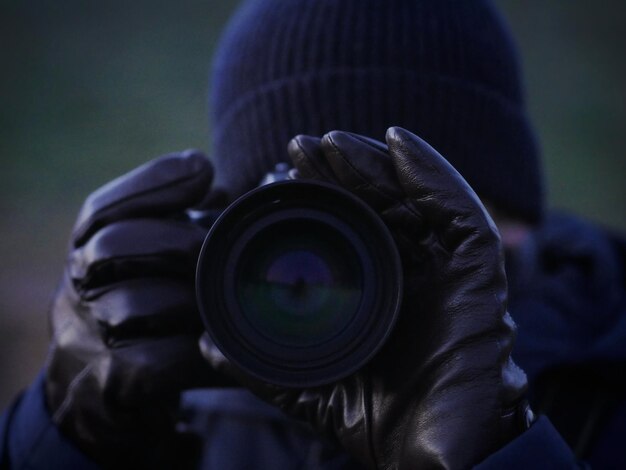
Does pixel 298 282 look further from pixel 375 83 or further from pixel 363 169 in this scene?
pixel 375 83

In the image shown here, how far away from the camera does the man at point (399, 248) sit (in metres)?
0.93

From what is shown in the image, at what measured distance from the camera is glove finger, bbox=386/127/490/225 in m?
0.93

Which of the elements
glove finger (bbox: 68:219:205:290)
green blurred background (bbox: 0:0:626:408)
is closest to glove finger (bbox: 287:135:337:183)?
glove finger (bbox: 68:219:205:290)

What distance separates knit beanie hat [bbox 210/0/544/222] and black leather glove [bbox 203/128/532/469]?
0.41 metres

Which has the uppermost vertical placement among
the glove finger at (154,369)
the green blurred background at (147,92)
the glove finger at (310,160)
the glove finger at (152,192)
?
the glove finger at (310,160)

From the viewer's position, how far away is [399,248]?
98 centimetres

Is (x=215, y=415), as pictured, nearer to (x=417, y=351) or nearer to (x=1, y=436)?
(x=1, y=436)

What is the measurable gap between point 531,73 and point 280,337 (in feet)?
24.3

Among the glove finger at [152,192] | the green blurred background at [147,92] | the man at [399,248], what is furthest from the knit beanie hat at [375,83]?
the green blurred background at [147,92]

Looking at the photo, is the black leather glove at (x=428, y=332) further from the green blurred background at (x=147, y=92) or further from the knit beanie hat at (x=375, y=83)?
the green blurred background at (x=147, y=92)

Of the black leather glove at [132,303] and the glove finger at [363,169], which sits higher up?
the glove finger at [363,169]

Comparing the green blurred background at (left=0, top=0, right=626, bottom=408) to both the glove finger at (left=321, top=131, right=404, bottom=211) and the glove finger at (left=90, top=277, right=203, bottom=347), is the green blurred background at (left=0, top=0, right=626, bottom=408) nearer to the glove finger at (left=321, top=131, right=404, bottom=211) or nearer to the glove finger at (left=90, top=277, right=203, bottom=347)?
the glove finger at (left=90, top=277, right=203, bottom=347)

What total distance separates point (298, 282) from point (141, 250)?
25cm

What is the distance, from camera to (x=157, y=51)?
790cm
